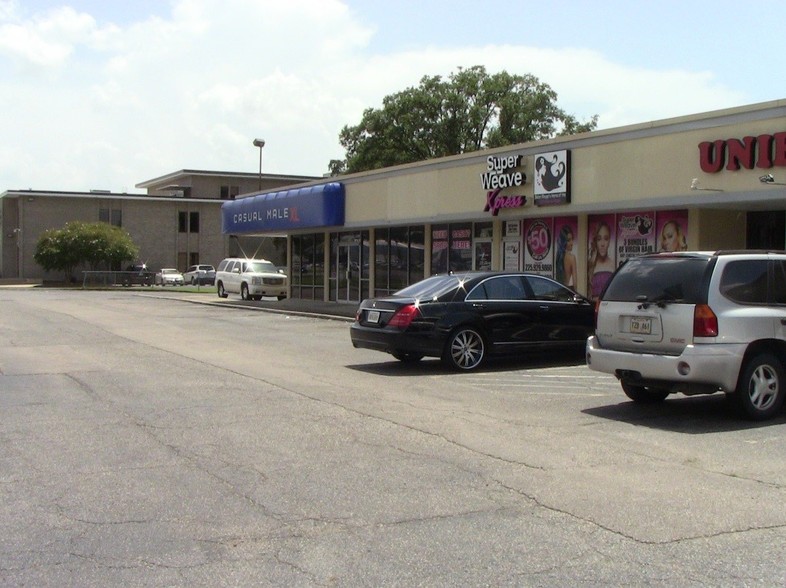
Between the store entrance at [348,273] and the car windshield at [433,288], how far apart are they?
16758mm

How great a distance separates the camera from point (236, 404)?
1034 centimetres

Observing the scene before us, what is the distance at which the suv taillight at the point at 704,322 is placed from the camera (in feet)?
29.8

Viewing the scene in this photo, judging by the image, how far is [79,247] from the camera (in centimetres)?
6247

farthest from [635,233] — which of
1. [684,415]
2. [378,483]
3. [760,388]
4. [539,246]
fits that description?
[378,483]

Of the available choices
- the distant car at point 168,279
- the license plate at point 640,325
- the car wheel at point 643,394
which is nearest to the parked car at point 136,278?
the distant car at point 168,279

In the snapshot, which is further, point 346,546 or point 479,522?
point 479,522

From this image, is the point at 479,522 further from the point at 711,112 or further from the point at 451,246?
the point at 451,246

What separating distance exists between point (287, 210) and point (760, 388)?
951 inches

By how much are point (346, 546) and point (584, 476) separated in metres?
2.49

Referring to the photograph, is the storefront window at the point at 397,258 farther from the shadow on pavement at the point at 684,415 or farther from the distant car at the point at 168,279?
the distant car at the point at 168,279

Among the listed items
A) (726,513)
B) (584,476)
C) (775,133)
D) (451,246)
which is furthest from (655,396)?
(451,246)

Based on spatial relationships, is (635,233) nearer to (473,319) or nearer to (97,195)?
(473,319)

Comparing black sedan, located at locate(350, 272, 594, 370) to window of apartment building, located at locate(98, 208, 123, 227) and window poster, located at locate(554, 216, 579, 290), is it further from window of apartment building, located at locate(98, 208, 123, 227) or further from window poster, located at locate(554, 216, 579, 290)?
window of apartment building, located at locate(98, 208, 123, 227)

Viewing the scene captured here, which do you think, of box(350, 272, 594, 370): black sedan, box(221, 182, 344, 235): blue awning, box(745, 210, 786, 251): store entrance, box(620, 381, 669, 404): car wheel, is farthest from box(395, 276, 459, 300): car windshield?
box(221, 182, 344, 235): blue awning
